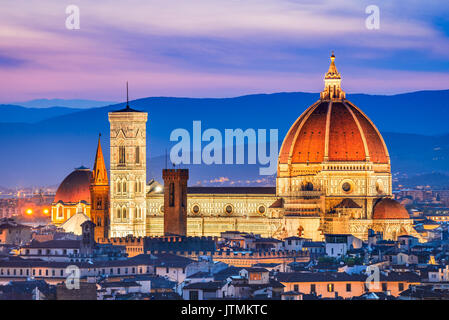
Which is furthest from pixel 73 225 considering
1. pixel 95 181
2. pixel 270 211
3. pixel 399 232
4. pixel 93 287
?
pixel 93 287

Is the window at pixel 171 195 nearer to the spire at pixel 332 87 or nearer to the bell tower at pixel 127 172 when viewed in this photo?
the bell tower at pixel 127 172

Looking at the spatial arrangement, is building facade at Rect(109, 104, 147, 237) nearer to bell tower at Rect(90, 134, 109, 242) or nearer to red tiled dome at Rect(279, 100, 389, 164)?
bell tower at Rect(90, 134, 109, 242)

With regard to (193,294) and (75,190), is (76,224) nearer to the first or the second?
(75,190)

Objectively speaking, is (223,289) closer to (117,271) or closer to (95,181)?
(117,271)

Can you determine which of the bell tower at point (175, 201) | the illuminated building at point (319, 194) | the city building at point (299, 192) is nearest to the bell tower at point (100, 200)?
the city building at point (299, 192)

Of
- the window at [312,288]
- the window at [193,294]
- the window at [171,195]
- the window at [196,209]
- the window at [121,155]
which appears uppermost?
the window at [121,155]

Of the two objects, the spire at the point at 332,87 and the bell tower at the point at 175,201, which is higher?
the spire at the point at 332,87
